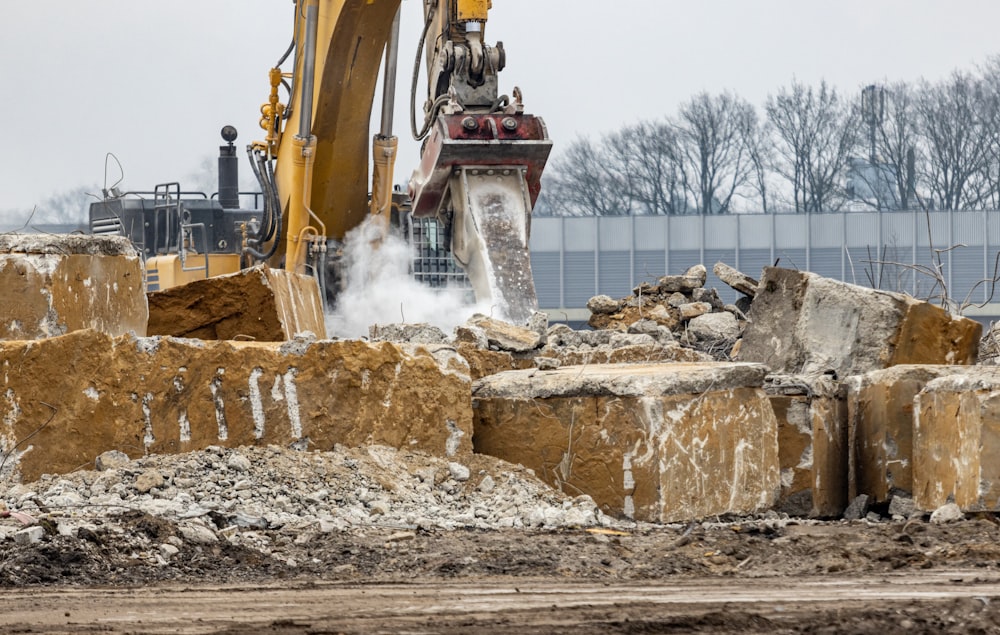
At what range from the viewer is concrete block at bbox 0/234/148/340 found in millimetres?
7484

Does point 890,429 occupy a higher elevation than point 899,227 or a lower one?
lower

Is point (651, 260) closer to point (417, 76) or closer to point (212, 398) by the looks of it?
point (417, 76)

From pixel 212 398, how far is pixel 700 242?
105 ft

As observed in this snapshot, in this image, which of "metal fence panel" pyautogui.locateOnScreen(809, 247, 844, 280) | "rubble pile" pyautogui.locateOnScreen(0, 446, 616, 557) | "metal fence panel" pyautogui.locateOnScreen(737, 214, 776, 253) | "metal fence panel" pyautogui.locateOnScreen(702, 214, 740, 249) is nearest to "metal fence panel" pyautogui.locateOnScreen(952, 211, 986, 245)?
"metal fence panel" pyautogui.locateOnScreen(809, 247, 844, 280)

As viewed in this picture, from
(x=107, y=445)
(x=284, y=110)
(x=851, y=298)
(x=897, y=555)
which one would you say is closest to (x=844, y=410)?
(x=851, y=298)

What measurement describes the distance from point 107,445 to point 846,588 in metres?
3.53

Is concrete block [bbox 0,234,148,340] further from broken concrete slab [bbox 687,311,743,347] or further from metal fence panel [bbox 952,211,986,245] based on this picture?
metal fence panel [bbox 952,211,986,245]

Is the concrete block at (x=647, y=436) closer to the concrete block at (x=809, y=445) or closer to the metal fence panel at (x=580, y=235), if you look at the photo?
the concrete block at (x=809, y=445)

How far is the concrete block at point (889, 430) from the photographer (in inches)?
317

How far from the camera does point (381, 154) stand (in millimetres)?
13867

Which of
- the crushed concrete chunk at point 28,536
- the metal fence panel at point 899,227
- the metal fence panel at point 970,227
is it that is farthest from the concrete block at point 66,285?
the metal fence panel at point 970,227

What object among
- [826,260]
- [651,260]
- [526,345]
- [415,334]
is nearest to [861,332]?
[526,345]

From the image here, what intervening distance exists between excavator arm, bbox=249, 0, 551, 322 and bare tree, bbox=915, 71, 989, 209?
3091 cm

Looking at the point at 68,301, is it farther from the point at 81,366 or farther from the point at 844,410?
the point at 844,410
